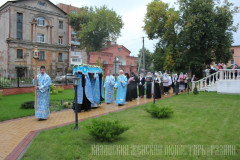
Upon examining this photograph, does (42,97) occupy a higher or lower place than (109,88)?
lower

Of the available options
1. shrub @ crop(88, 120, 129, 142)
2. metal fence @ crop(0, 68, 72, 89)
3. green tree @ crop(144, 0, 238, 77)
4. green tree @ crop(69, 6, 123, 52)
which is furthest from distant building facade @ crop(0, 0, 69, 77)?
shrub @ crop(88, 120, 129, 142)

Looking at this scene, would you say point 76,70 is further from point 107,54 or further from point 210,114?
point 107,54

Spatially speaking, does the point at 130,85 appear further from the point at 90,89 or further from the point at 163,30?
the point at 163,30

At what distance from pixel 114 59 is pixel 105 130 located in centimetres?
2868

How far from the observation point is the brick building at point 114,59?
29250 mm

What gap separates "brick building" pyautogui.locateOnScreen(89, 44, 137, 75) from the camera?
29.2m

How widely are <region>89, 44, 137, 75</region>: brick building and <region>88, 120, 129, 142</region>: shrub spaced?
23085 mm

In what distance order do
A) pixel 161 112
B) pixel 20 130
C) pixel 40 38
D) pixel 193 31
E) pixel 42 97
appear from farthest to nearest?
1. pixel 40 38
2. pixel 193 31
3. pixel 42 97
4. pixel 161 112
5. pixel 20 130

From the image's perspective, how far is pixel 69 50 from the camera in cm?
4088

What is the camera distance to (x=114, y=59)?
3338 centimetres

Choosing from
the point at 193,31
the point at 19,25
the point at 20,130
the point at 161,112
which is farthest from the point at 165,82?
the point at 19,25

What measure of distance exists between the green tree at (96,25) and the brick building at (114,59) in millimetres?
3895

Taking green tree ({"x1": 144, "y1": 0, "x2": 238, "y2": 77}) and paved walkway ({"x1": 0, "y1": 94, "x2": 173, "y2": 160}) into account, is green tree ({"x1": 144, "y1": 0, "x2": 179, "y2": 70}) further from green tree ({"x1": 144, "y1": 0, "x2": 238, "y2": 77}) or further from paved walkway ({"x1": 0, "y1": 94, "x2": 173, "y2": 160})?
paved walkway ({"x1": 0, "y1": 94, "x2": 173, "y2": 160})

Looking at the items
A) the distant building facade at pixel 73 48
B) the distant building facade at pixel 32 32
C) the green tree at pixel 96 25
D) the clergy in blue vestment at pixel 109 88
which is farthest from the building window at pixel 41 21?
the clergy in blue vestment at pixel 109 88
